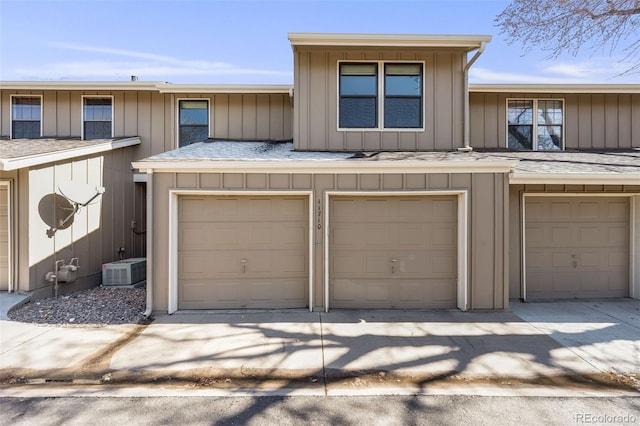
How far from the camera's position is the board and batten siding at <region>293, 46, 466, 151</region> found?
752cm

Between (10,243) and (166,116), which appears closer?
(10,243)

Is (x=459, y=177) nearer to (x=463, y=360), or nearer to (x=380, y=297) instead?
(x=380, y=297)

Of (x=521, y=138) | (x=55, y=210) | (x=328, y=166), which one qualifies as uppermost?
(x=521, y=138)

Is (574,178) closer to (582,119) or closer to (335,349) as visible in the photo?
(582,119)

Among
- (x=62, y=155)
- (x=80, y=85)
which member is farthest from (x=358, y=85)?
(x=80, y=85)

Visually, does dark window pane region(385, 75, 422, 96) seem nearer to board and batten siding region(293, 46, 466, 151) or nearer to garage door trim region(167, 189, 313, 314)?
board and batten siding region(293, 46, 466, 151)

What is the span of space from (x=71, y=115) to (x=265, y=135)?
221 inches

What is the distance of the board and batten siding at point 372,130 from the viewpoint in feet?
24.7

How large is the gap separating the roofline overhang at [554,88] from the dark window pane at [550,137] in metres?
0.97

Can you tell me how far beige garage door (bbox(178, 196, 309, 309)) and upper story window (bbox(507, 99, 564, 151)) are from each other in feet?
21.7

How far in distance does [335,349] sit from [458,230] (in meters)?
3.36

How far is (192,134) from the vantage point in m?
9.80

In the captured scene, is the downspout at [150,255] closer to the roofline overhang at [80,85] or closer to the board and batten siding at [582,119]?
the roofline overhang at [80,85]

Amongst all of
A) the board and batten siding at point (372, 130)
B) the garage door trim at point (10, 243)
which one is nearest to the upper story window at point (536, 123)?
the board and batten siding at point (372, 130)
